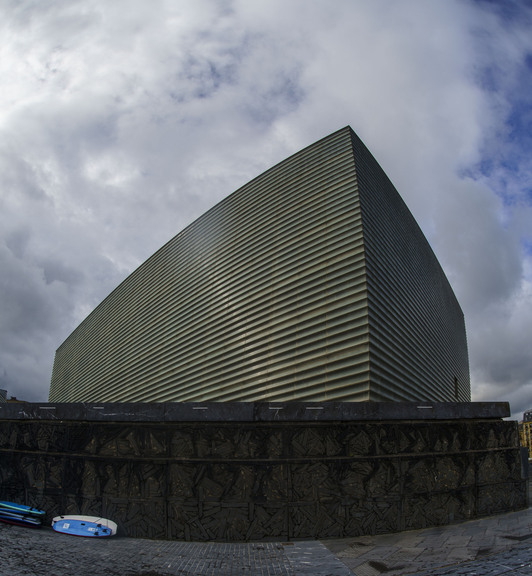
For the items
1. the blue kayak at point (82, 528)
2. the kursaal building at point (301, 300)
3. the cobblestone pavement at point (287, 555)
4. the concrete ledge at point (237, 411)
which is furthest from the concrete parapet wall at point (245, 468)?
the kursaal building at point (301, 300)

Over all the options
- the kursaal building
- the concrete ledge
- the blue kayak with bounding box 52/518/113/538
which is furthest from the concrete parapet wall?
the kursaal building

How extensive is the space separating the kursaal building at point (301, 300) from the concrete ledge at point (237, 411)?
14.7 ft

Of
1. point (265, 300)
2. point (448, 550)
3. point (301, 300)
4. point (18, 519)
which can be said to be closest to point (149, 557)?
point (18, 519)

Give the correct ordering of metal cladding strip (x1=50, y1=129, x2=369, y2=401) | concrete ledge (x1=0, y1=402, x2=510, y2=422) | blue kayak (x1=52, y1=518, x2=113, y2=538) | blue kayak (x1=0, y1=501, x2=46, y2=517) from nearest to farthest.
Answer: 1. blue kayak (x1=52, y1=518, x2=113, y2=538)
2. blue kayak (x1=0, y1=501, x2=46, y2=517)
3. concrete ledge (x1=0, y1=402, x2=510, y2=422)
4. metal cladding strip (x1=50, y1=129, x2=369, y2=401)

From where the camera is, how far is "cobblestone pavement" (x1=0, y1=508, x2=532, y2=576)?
205 inches

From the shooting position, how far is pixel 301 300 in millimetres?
15430

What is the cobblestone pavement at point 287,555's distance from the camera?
5219 millimetres

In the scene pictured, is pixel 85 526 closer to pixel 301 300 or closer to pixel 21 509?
pixel 21 509

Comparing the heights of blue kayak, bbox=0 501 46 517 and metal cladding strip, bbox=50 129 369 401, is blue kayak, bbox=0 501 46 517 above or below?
below

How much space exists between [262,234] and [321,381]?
8.65 m

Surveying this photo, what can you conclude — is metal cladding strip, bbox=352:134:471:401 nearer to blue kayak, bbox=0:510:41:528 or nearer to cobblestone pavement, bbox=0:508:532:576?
cobblestone pavement, bbox=0:508:532:576

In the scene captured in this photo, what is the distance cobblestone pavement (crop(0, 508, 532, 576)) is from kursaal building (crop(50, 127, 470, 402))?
5.69 m

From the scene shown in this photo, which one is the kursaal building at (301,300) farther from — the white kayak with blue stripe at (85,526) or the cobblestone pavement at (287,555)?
the white kayak with blue stripe at (85,526)

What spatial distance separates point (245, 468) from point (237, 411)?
1.02 meters
